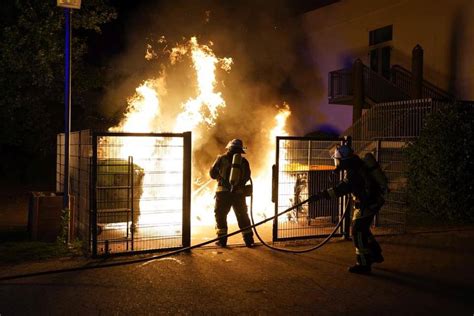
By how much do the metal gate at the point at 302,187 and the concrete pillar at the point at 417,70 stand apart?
9.21 metres

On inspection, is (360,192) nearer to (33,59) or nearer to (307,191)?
(307,191)

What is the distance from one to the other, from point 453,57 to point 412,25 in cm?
230

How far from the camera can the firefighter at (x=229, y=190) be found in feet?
24.8

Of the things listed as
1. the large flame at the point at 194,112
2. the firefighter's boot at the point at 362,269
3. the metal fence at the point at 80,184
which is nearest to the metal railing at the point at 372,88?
the large flame at the point at 194,112

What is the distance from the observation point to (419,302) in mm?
5113

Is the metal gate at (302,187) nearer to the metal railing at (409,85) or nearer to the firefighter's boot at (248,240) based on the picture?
the firefighter's boot at (248,240)

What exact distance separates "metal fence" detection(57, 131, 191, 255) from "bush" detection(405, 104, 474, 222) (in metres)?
5.80

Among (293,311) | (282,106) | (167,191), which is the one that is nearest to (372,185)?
(293,311)

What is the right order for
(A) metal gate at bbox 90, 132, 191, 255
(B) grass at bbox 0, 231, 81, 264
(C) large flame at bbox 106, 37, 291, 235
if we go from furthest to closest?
(C) large flame at bbox 106, 37, 291, 235 < (A) metal gate at bbox 90, 132, 191, 255 < (B) grass at bbox 0, 231, 81, 264

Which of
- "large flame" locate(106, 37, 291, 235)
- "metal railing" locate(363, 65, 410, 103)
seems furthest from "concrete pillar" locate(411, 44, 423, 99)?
"large flame" locate(106, 37, 291, 235)

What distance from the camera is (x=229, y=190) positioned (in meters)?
7.61

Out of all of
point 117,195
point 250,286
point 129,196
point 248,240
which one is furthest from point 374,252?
point 117,195

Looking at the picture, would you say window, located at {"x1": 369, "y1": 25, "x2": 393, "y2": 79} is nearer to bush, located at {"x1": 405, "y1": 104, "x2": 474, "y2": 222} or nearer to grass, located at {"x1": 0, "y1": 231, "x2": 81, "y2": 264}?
bush, located at {"x1": 405, "y1": 104, "x2": 474, "y2": 222}

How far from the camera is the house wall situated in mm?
15883
